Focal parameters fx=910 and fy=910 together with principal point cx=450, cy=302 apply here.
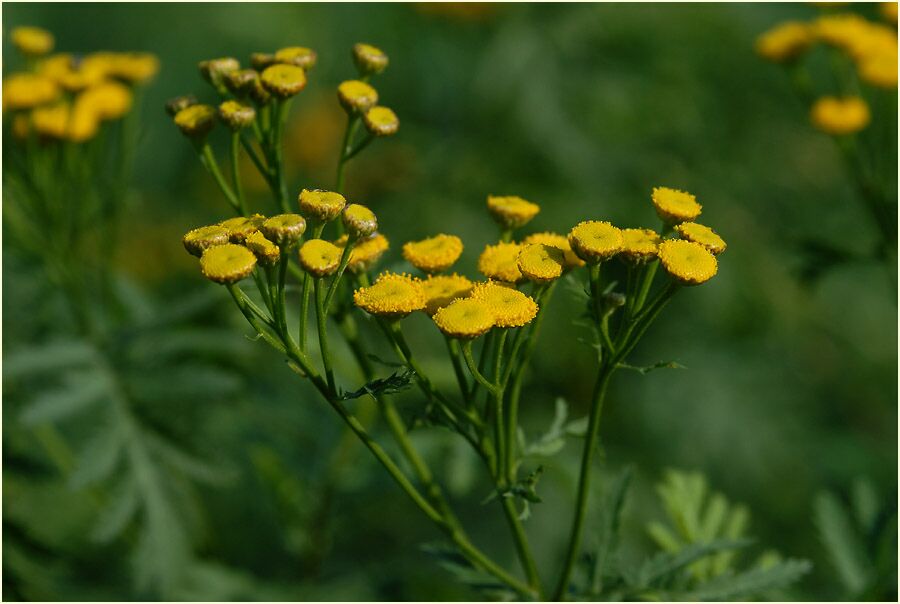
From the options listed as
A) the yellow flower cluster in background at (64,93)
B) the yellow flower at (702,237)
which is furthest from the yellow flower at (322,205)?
the yellow flower cluster in background at (64,93)

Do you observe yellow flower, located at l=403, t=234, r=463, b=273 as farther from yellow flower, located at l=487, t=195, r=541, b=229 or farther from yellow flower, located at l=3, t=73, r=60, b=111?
yellow flower, located at l=3, t=73, r=60, b=111

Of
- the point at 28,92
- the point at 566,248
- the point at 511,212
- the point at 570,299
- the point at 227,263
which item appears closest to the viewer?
the point at 227,263

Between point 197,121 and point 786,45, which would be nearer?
point 197,121

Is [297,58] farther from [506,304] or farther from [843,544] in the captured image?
[843,544]

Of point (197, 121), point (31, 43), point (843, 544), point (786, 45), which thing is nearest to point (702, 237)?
point (197, 121)

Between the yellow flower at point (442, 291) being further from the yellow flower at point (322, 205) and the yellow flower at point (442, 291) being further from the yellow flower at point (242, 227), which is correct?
the yellow flower at point (242, 227)
